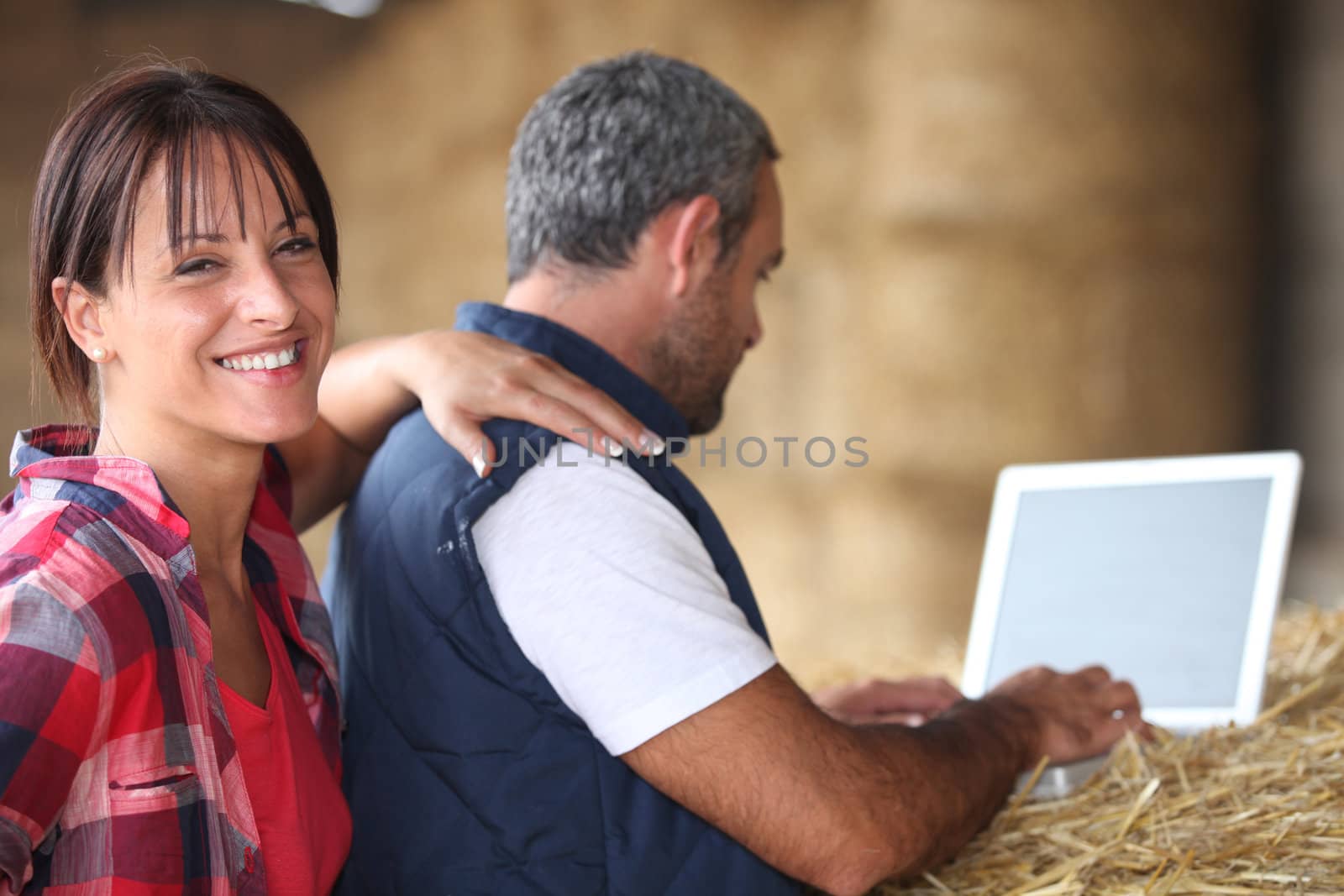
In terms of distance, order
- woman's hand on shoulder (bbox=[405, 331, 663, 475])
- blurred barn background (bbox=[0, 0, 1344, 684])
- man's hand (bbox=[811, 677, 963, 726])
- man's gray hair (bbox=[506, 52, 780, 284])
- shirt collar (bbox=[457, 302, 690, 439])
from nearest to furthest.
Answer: woman's hand on shoulder (bbox=[405, 331, 663, 475])
shirt collar (bbox=[457, 302, 690, 439])
man's gray hair (bbox=[506, 52, 780, 284])
man's hand (bbox=[811, 677, 963, 726])
blurred barn background (bbox=[0, 0, 1344, 684])

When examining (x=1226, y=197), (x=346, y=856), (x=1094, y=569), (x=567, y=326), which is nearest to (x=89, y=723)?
(x=346, y=856)

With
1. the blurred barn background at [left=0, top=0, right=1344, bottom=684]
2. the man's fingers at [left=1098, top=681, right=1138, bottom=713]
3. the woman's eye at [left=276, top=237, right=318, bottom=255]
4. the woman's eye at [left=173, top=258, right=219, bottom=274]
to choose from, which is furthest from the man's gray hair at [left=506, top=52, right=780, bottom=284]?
the blurred barn background at [left=0, top=0, right=1344, bottom=684]

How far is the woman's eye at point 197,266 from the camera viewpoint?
0.97 m

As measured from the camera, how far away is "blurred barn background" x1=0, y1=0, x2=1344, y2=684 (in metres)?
3.95

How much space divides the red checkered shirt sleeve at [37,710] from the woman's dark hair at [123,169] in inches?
10.4

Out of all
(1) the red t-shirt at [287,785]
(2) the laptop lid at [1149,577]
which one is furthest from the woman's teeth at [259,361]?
(2) the laptop lid at [1149,577]

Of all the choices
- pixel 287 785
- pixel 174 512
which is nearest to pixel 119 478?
pixel 174 512

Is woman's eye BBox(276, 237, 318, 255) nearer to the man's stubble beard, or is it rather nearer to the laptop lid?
the man's stubble beard

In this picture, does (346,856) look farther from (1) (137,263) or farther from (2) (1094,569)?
(2) (1094,569)

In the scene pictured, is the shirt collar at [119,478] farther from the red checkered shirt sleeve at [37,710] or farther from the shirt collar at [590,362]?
the shirt collar at [590,362]

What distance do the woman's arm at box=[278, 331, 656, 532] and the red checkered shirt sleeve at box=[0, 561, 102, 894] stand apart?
1.36ft

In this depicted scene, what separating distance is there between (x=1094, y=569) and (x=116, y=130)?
1.33 m

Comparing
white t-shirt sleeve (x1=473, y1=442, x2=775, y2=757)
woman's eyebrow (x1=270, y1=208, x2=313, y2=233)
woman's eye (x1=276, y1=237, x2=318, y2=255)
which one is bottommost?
white t-shirt sleeve (x1=473, y1=442, x2=775, y2=757)

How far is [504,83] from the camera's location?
15.4 feet
